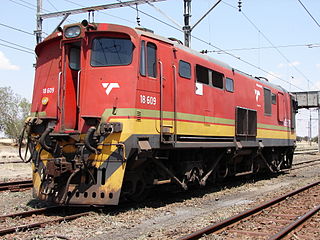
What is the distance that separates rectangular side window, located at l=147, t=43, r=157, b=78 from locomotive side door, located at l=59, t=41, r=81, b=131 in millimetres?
1556

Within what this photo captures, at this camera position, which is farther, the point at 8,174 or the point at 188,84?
the point at 8,174

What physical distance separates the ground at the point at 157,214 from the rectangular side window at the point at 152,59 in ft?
10.1

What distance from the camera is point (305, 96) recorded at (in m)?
40.6

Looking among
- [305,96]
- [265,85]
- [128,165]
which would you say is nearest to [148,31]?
[128,165]

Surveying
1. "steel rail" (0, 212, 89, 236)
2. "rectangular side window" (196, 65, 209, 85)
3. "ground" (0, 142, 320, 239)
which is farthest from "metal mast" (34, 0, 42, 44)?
"steel rail" (0, 212, 89, 236)

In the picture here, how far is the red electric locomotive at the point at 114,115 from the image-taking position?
25.5ft

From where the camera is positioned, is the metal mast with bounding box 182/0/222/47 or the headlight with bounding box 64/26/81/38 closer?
the headlight with bounding box 64/26/81/38

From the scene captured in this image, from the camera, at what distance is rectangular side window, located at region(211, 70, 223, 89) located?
36.2ft

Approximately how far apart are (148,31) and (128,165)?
3.16 m

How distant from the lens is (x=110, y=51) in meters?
8.27

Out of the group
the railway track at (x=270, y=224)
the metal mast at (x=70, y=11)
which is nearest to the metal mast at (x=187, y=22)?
the metal mast at (x=70, y=11)

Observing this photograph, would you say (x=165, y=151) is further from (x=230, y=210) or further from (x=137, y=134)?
(x=230, y=210)

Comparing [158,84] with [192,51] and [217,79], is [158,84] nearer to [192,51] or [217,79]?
[192,51]

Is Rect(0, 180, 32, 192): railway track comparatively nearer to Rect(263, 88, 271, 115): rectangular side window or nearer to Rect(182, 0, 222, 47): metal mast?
Rect(182, 0, 222, 47): metal mast
